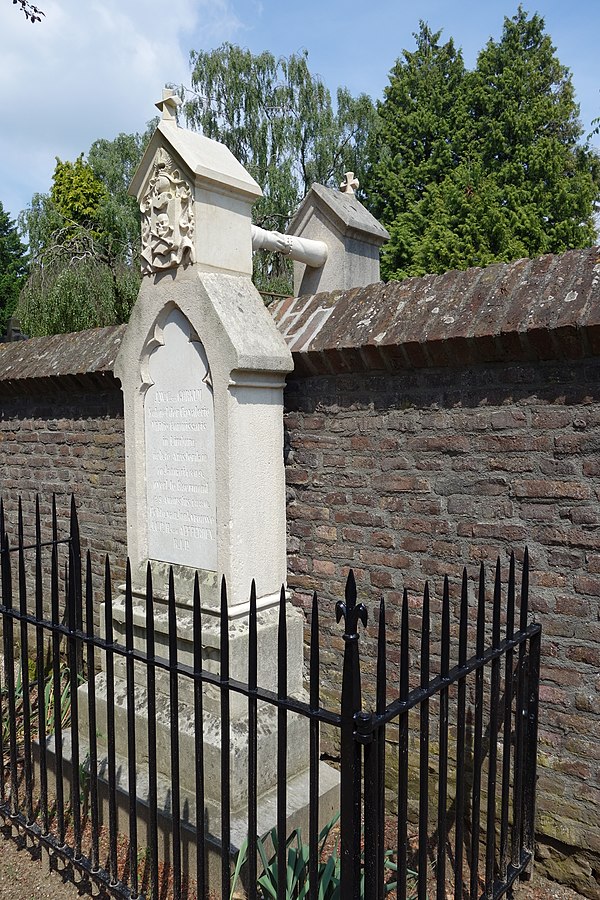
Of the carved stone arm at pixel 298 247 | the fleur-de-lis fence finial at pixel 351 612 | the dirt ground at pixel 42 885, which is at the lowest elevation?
the dirt ground at pixel 42 885

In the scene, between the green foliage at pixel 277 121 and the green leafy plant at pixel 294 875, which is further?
the green foliage at pixel 277 121

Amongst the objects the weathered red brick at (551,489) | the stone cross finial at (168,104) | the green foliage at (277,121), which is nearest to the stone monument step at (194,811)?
the weathered red brick at (551,489)

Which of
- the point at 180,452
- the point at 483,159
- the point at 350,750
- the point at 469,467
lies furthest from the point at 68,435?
the point at 483,159

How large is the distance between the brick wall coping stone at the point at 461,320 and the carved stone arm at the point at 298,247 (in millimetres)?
1809

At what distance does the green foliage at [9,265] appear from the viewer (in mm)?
29638

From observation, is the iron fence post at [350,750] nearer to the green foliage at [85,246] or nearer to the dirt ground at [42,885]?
the dirt ground at [42,885]

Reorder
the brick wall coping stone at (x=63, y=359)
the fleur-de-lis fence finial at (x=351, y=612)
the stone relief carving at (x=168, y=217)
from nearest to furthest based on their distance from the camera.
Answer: the fleur-de-lis fence finial at (x=351, y=612) < the stone relief carving at (x=168, y=217) < the brick wall coping stone at (x=63, y=359)

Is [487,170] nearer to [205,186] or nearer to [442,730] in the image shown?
[205,186]

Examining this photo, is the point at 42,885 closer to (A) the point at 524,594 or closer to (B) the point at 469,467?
(A) the point at 524,594

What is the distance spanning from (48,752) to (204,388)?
2.22 metres

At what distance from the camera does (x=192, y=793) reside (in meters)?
3.18

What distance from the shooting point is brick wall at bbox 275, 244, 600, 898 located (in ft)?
9.25

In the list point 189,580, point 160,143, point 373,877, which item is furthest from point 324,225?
point 373,877

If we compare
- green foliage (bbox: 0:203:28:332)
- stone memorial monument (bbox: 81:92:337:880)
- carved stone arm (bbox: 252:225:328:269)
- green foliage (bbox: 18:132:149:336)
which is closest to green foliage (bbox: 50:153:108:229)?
green foliage (bbox: 18:132:149:336)
